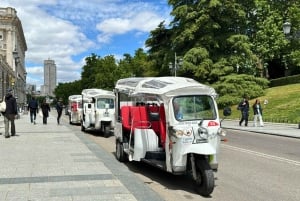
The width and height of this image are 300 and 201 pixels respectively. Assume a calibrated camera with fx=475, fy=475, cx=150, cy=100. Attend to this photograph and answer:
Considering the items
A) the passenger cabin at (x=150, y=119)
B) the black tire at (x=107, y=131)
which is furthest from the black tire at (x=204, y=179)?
the black tire at (x=107, y=131)

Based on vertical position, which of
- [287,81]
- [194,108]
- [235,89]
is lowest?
[194,108]

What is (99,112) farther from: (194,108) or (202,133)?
(202,133)

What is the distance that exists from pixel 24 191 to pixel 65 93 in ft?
472

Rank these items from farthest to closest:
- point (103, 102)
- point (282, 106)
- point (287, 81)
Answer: point (287, 81) → point (282, 106) → point (103, 102)

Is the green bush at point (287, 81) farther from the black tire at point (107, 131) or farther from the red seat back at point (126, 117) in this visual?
the red seat back at point (126, 117)

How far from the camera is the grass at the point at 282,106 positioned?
35344mm

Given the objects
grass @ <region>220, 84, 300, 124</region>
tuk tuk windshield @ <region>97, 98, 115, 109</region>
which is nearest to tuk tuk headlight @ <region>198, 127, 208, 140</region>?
tuk tuk windshield @ <region>97, 98, 115, 109</region>

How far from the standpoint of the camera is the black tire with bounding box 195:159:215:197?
860 cm

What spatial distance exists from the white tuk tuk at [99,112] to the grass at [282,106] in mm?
14347

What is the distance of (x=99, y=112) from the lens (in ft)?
77.8

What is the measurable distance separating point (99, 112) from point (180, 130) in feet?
48.6

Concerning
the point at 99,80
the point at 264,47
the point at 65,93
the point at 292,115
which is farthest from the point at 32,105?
the point at 65,93

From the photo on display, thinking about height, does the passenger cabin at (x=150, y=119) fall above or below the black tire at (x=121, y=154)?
above

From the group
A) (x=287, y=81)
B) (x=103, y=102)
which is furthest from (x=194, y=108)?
(x=287, y=81)
